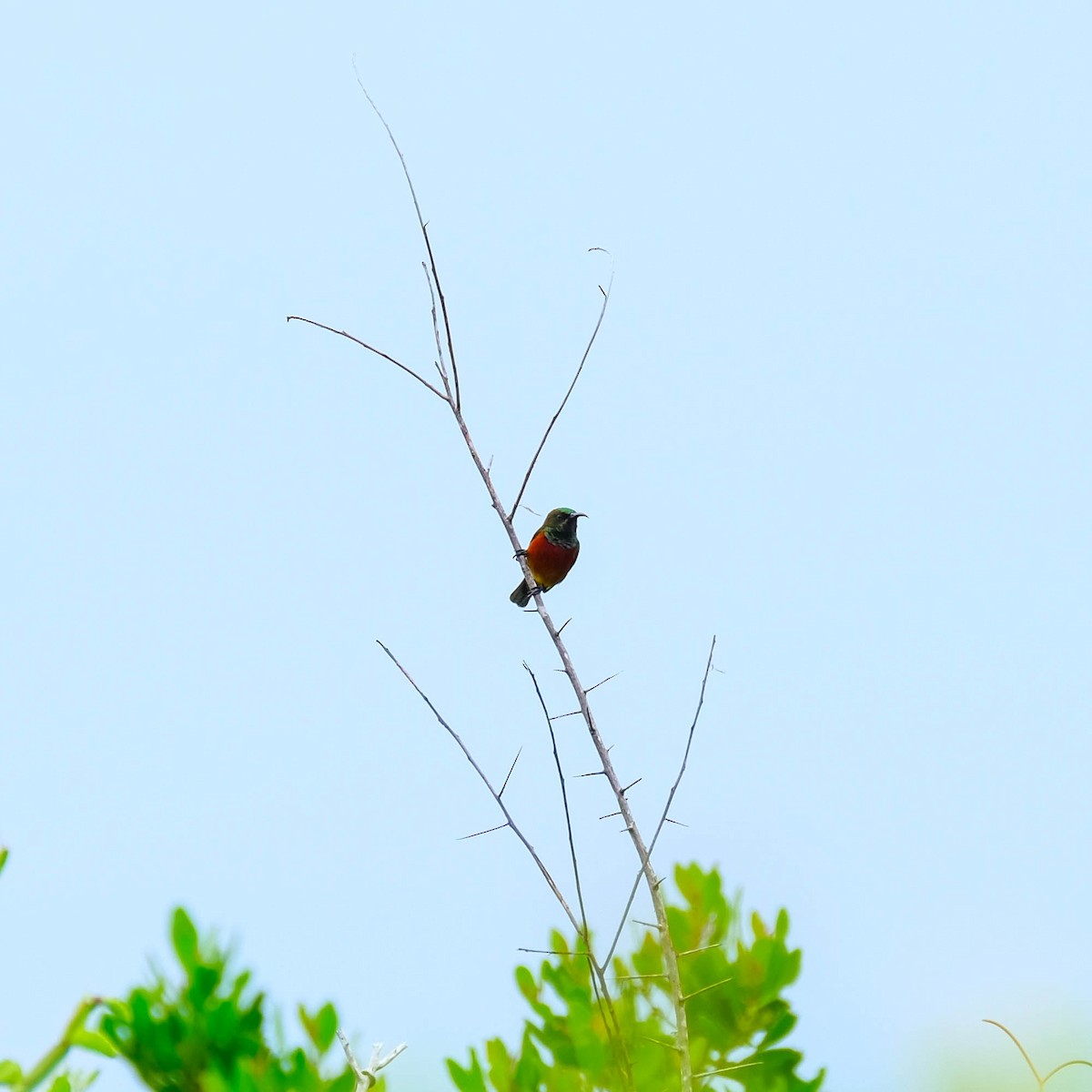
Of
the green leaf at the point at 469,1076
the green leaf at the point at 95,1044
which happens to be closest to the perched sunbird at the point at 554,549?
the green leaf at the point at 469,1076

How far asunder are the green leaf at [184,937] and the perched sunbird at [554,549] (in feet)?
12.6

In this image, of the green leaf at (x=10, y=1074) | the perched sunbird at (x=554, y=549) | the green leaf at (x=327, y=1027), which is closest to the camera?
the green leaf at (x=10, y=1074)

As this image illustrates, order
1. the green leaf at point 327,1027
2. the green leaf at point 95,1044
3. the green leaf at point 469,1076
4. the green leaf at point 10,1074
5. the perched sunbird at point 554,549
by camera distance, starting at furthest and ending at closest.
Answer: the perched sunbird at point 554,549 → the green leaf at point 327,1027 → the green leaf at point 469,1076 → the green leaf at point 95,1044 → the green leaf at point 10,1074

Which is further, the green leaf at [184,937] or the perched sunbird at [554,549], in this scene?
the perched sunbird at [554,549]

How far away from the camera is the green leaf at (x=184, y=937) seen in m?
3.80

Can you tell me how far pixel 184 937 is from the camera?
385 centimetres

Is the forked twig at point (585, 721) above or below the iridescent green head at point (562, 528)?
below

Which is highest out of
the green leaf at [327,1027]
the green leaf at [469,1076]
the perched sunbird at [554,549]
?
the perched sunbird at [554,549]

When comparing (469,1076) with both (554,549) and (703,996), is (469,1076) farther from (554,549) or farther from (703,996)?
(554,549)

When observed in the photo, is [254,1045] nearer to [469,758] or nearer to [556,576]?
[469,758]

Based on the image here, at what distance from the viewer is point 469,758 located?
2.89 meters

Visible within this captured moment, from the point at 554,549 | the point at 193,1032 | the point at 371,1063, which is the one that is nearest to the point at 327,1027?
the point at 193,1032

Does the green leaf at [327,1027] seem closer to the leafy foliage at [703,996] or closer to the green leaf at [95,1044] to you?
the leafy foliage at [703,996]

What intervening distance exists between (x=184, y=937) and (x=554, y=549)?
4031 mm
